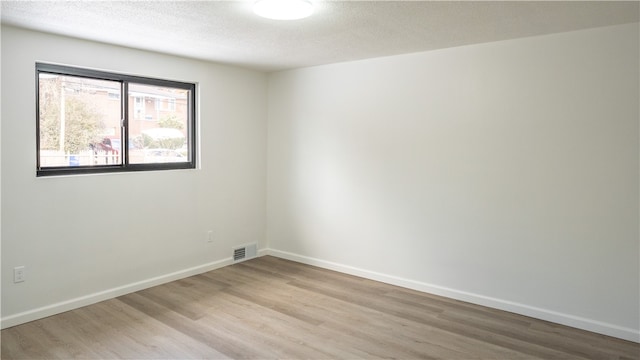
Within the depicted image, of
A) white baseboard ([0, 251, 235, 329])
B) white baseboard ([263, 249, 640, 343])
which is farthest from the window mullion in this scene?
white baseboard ([263, 249, 640, 343])

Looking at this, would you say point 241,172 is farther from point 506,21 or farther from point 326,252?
point 506,21

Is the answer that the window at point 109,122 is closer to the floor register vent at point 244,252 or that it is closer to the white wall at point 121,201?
the white wall at point 121,201

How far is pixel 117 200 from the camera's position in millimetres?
3785

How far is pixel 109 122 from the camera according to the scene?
12.5 ft

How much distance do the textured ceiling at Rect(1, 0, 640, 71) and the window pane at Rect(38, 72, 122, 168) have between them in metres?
0.43

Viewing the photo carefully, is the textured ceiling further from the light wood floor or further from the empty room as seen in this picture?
the light wood floor

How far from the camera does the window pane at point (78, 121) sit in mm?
3414

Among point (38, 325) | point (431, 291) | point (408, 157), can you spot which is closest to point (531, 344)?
point (431, 291)

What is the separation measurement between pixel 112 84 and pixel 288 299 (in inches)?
98.9

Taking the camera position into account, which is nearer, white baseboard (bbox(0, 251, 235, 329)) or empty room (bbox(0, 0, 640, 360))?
empty room (bbox(0, 0, 640, 360))

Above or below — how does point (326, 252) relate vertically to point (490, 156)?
below

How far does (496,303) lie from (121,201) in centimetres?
342

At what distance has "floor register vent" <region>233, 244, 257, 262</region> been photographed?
194 inches

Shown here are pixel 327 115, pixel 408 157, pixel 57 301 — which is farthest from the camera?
pixel 327 115
